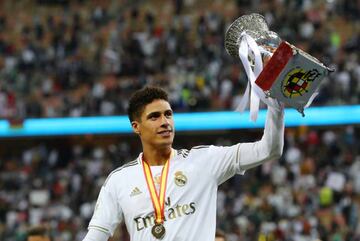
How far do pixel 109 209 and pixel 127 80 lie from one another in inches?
695

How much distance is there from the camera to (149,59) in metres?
23.1

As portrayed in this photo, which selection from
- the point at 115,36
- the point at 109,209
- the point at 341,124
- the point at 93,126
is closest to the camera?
the point at 109,209

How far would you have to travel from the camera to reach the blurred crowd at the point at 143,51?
20875 mm

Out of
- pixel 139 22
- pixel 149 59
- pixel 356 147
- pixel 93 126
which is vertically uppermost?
pixel 139 22

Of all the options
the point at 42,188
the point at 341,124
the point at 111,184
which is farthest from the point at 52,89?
the point at 111,184

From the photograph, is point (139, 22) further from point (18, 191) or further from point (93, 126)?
point (18, 191)

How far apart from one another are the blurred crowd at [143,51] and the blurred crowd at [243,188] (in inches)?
41.6

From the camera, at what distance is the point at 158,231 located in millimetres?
4621

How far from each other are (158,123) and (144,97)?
0.55 feet

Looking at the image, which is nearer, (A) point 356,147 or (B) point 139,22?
(A) point 356,147

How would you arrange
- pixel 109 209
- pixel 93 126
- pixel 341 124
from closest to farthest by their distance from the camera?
1. pixel 109 209
2. pixel 341 124
3. pixel 93 126

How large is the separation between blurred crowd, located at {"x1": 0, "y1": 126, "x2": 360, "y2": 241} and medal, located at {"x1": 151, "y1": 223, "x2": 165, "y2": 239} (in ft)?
30.9

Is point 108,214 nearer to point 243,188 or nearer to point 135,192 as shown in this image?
point 135,192

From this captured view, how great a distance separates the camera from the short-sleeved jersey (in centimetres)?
464
